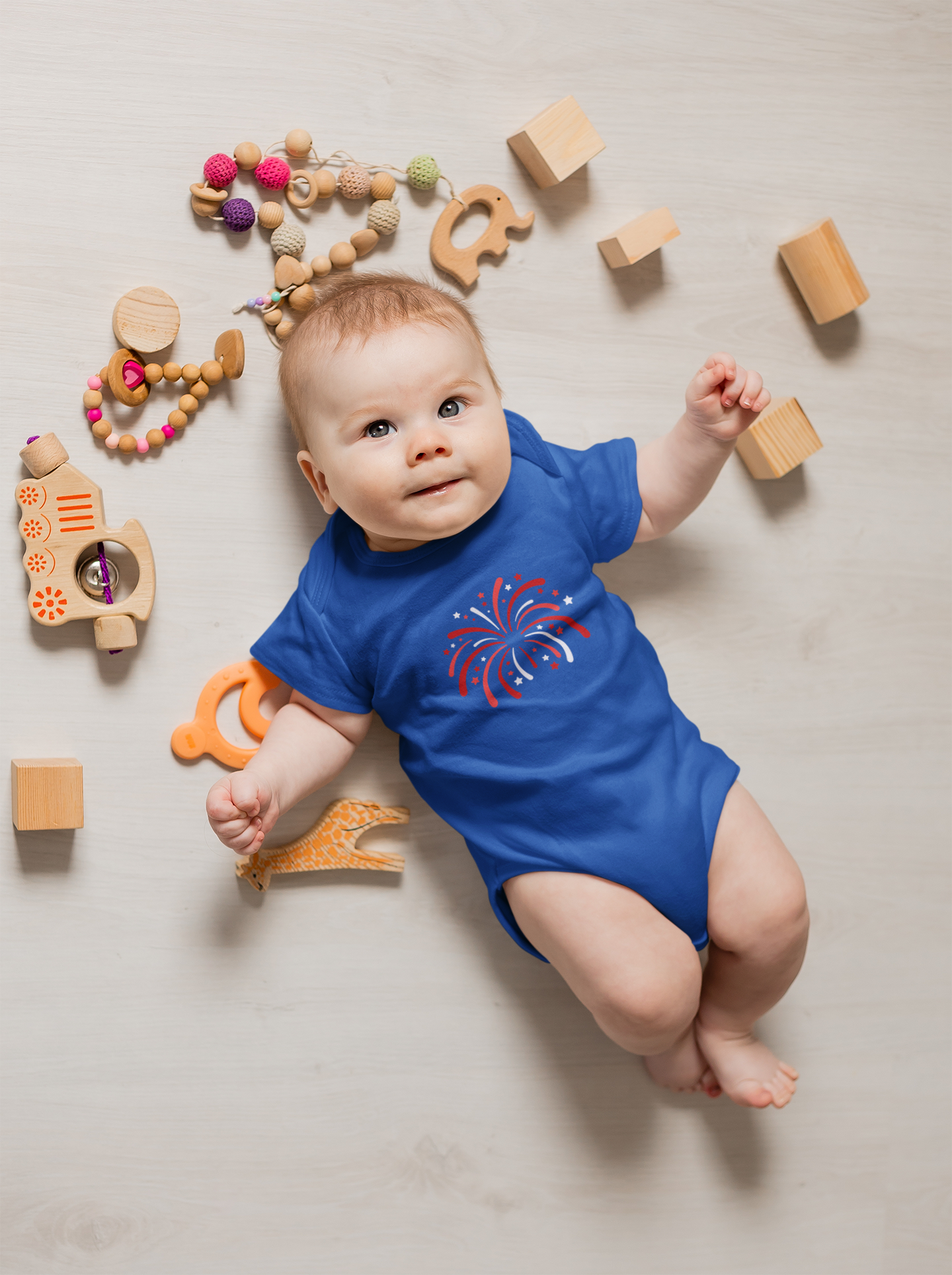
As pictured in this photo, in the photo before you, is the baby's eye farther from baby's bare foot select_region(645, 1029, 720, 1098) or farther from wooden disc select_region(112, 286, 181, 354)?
baby's bare foot select_region(645, 1029, 720, 1098)

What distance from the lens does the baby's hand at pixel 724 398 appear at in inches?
32.4

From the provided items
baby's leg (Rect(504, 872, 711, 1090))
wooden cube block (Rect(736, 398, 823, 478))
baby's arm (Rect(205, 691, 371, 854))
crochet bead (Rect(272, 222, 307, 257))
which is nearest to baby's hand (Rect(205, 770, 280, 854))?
baby's arm (Rect(205, 691, 371, 854))

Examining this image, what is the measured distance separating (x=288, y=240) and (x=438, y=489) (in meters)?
0.31

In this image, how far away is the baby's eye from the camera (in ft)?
2.58

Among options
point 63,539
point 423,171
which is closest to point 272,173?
point 423,171

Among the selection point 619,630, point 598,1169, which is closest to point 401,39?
point 619,630

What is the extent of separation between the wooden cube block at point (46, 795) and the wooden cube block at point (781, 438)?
0.74 metres

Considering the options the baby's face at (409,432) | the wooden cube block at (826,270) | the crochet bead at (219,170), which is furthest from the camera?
the wooden cube block at (826,270)

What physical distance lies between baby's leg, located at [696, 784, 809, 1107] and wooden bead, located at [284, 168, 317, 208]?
69 cm

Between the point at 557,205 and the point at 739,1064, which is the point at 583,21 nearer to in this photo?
the point at 557,205

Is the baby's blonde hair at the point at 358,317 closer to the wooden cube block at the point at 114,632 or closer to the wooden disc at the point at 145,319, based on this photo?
the wooden disc at the point at 145,319

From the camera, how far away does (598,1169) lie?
99 centimetres

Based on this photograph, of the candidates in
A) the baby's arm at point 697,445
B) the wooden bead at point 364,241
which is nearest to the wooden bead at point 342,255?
the wooden bead at point 364,241

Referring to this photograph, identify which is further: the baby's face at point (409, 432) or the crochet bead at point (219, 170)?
the crochet bead at point (219, 170)
